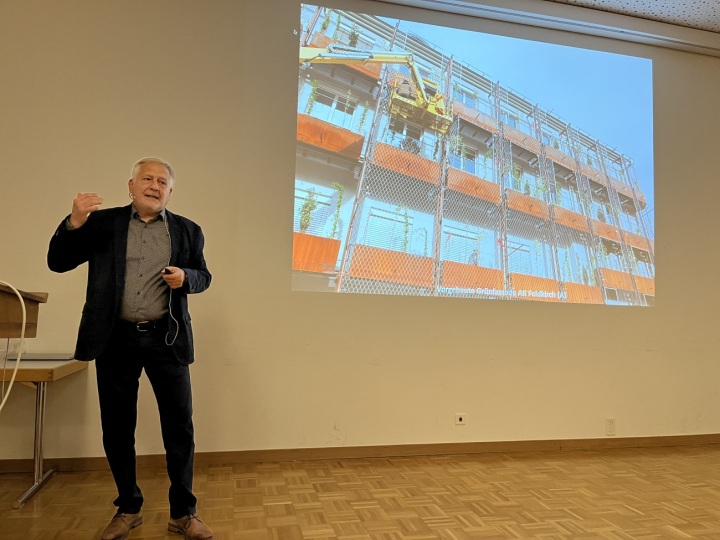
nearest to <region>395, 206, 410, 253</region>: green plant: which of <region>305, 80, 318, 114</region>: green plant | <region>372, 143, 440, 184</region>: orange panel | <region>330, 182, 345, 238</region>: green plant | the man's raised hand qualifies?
<region>372, 143, 440, 184</region>: orange panel

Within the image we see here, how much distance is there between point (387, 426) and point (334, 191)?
53.9 inches

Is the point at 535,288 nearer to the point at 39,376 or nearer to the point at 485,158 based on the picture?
the point at 485,158

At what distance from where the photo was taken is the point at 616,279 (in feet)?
12.2

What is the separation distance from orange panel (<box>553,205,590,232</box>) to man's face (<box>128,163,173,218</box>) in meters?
2.53

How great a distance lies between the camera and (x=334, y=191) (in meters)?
3.24

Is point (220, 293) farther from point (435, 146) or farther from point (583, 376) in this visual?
point (583, 376)

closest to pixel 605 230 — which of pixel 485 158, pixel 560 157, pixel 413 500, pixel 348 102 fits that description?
pixel 560 157

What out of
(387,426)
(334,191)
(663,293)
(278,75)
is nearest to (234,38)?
(278,75)

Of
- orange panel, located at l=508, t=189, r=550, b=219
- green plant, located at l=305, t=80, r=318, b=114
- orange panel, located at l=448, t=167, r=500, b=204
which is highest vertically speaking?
green plant, located at l=305, t=80, r=318, b=114

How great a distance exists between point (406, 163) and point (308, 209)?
653 millimetres

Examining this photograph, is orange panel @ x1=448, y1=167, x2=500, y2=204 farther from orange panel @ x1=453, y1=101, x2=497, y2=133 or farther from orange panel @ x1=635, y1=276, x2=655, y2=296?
orange panel @ x1=635, y1=276, x2=655, y2=296

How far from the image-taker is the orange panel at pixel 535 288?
3518 millimetres

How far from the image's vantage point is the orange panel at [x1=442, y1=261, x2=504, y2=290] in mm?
3398

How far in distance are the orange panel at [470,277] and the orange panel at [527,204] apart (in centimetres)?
43
